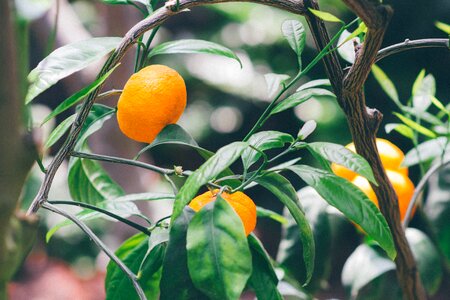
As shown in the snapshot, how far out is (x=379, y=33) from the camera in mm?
343

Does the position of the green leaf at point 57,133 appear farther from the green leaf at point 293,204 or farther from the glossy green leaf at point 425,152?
the glossy green leaf at point 425,152

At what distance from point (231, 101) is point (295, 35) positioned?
75.0 inches

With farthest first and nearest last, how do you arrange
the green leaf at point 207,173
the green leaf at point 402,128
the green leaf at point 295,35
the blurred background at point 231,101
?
the blurred background at point 231,101 → the green leaf at point 402,128 → the green leaf at point 295,35 → the green leaf at point 207,173

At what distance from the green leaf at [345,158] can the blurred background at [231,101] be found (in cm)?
130

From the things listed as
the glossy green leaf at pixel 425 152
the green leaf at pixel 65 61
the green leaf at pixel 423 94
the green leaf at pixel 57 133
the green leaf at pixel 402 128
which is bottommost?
the glossy green leaf at pixel 425 152

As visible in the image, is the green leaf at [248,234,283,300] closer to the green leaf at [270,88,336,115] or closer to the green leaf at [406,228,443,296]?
the green leaf at [270,88,336,115]

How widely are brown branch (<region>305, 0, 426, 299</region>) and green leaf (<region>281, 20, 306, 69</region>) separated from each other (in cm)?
2

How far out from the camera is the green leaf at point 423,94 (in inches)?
22.4

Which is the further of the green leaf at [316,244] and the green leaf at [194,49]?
the green leaf at [316,244]

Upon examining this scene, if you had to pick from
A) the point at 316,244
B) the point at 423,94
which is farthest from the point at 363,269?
the point at 423,94

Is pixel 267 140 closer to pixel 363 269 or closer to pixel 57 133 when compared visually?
pixel 57 133

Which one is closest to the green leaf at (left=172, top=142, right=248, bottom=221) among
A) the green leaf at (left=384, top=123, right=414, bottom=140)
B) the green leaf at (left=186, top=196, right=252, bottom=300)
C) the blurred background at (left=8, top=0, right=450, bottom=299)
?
the green leaf at (left=186, top=196, right=252, bottom=300)

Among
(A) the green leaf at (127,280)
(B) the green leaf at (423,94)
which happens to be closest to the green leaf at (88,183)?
(A) the green leaf at (127,280)

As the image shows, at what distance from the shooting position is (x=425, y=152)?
0.59m
